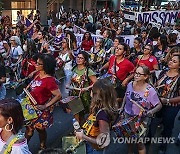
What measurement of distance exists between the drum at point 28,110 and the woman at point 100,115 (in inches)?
43.5

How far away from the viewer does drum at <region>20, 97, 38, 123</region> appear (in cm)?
407

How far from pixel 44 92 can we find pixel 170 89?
5.37ft

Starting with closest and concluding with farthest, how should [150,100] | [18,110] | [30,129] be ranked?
1. [18,110]
2. [150,100]
3. [30,129]

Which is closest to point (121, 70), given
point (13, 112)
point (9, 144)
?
point (13, 112)

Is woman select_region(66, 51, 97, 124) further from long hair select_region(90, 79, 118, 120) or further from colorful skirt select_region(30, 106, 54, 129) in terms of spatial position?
long hair select_region(90, 79, 118, 120)

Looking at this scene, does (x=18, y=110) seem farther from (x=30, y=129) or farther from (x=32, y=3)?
(x=32, y=3)

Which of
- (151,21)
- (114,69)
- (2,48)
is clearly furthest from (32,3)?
(114,69)

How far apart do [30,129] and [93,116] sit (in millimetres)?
1409

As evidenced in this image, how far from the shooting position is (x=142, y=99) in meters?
3.92

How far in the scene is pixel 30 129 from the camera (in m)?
4.26

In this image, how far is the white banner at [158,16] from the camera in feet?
34.7

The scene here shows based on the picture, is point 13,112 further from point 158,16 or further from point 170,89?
point 158,16

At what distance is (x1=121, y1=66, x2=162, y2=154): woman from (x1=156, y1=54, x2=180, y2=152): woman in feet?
1.05

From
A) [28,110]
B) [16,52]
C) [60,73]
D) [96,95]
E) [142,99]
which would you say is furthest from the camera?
[16,52]
